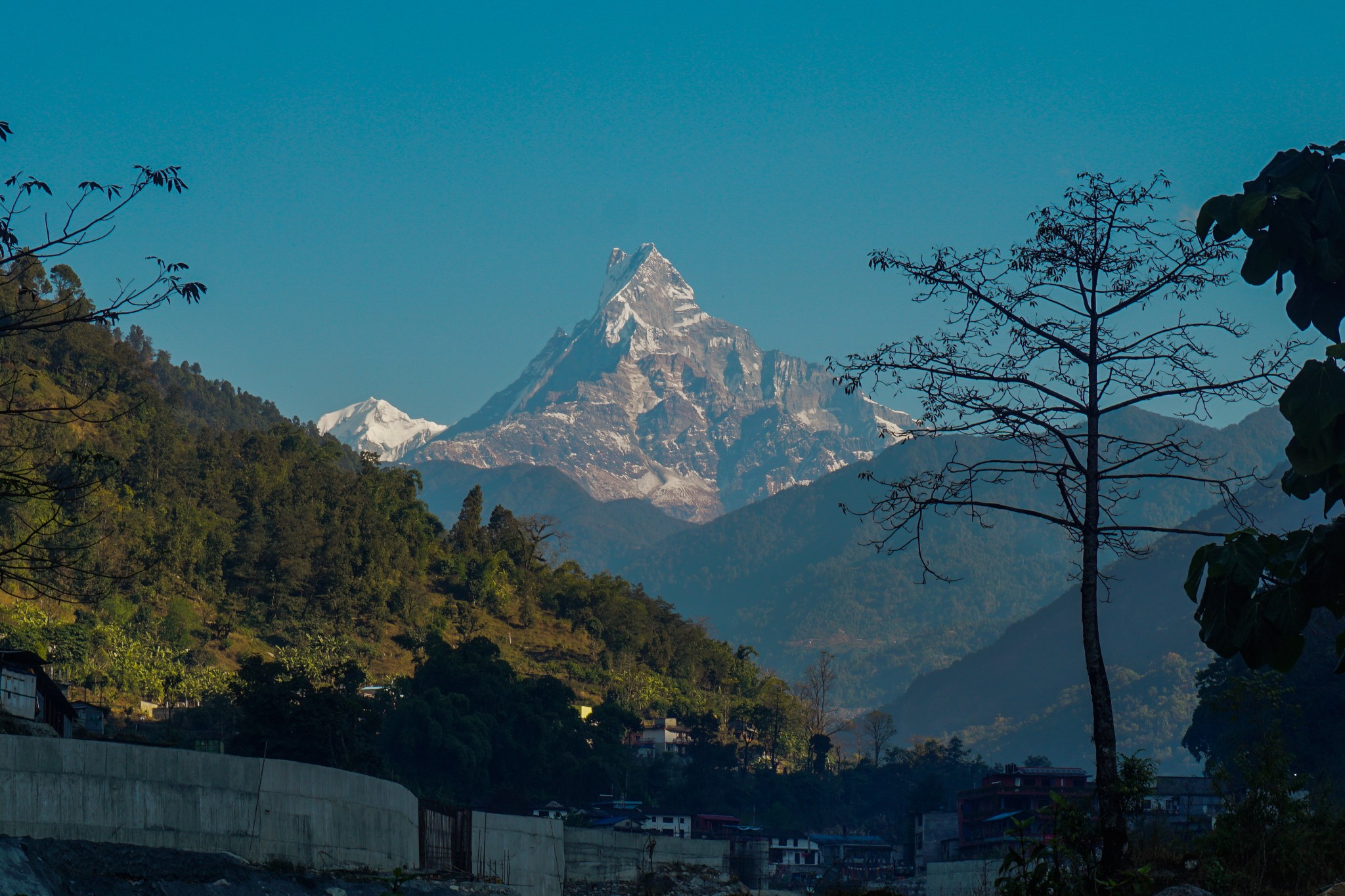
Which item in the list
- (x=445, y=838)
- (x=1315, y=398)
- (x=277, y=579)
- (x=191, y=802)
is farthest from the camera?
(x=277, y=579)

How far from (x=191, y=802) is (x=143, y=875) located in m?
2.18

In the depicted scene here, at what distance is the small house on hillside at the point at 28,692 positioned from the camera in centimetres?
3625

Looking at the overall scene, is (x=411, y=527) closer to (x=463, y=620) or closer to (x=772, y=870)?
(x=463, y=620)

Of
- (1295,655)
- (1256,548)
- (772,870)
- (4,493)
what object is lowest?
(772,870)

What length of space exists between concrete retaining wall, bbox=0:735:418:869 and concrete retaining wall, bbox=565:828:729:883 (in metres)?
14.0

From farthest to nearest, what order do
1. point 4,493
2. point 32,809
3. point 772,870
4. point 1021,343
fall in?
point 772,870, point 32,809, point 1021,343, point 4,493

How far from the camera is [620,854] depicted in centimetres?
3909

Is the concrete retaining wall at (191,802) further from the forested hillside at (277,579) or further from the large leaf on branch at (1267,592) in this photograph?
the forested hillside at (277,579)

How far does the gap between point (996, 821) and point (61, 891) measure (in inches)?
→ 2518

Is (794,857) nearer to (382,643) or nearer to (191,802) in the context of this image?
(382,643)

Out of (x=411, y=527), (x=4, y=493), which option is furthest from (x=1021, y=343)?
(x=411, y=527)

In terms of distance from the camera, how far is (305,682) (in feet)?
168

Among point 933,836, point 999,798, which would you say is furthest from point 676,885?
point 933,836

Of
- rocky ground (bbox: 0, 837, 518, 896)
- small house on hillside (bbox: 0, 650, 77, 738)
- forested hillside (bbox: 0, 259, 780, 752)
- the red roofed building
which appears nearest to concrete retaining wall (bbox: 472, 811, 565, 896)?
rocky ground (bbox: 0, 837, 518, 896)
